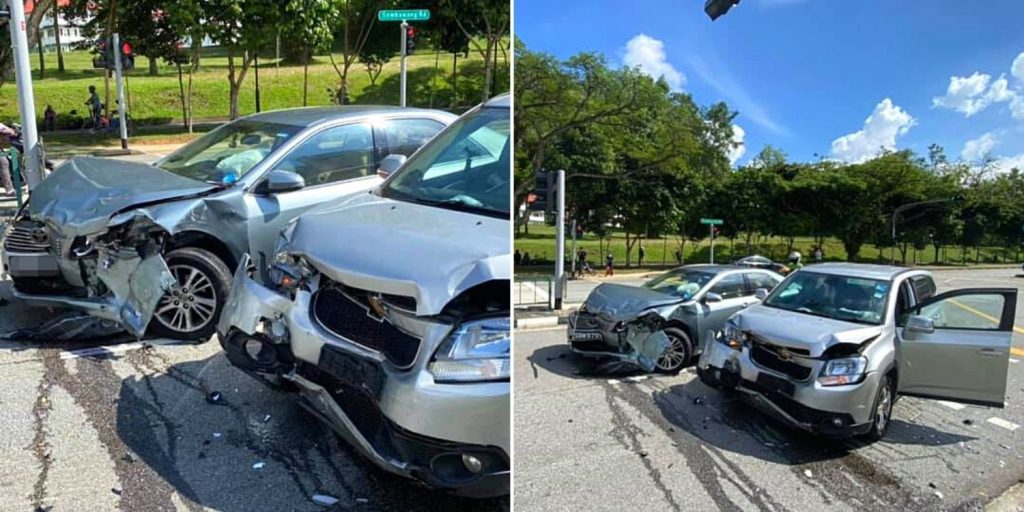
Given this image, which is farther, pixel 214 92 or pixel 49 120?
pixel 214 92

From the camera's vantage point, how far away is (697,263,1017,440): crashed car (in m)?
1.45

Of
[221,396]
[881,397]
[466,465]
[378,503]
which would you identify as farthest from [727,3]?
[221,396]

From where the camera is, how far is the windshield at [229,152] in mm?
4402

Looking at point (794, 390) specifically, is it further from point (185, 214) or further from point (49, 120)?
point (49, 120)

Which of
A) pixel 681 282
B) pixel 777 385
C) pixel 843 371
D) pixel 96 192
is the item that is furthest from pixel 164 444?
pixel 843 371

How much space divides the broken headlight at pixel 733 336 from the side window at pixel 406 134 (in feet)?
10.7

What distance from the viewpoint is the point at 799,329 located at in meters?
1.46

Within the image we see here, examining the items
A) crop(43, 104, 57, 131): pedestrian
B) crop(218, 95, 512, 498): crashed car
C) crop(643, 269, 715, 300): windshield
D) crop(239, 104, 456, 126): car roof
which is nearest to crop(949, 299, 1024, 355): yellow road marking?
crop(643, 269, 715, 300): windshield

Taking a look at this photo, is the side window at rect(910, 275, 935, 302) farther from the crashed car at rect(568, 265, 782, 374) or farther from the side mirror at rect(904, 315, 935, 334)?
the crashed car at rect(568, 265, 782, 374)

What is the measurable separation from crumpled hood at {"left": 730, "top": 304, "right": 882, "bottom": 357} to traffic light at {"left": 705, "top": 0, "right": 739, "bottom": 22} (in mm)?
582

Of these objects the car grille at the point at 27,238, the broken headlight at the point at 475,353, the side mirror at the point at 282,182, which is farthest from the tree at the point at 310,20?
the broken headlight at the point at 475,353

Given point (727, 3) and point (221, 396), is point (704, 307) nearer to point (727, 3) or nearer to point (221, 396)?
point (727, 3)

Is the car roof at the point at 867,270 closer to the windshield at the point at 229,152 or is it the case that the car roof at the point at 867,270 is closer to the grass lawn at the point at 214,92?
the windshield at the point at 229,152

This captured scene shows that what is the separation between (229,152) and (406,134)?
114cm
